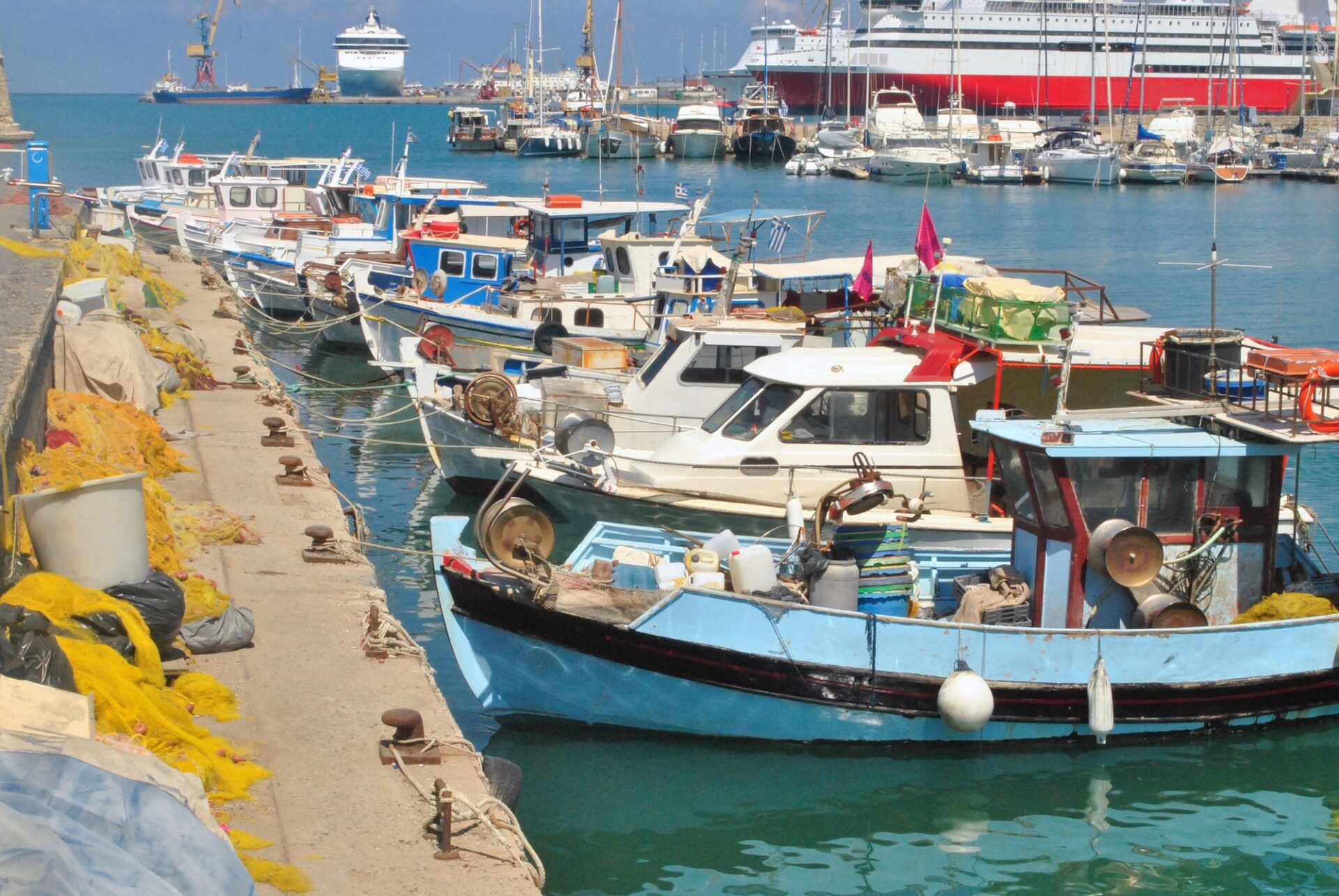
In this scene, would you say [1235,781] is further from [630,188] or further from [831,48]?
[831,48]

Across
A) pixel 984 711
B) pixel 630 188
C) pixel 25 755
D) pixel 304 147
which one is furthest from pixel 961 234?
pixel 304 147

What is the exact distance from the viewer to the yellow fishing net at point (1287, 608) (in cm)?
1038

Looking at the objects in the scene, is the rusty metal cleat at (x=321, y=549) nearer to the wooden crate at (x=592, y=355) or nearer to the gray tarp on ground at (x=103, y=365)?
the gray tarp on ground at (x=103, y=365)

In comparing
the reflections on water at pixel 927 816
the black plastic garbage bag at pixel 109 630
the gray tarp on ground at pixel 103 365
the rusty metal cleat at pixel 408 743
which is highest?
the gray tarp on ground at pixel 103 365

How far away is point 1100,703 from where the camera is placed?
989cm

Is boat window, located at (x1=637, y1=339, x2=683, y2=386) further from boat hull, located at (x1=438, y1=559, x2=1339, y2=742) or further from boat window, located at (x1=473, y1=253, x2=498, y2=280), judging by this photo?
boat window, located at (x1=473, y1=253, x2=498, y2=280)

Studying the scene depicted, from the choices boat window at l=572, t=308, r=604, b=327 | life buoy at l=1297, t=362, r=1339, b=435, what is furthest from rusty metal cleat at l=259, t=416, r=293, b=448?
life buoy at l=1297, t=362, r=1339, b=435

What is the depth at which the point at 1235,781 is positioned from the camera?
10328 mm

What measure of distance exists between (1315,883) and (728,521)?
5.91 metres

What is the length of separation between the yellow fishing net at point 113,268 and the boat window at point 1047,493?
42.7 feet

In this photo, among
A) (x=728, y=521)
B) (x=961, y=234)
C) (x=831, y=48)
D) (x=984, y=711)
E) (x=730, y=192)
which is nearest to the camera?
(x=984, y=711)

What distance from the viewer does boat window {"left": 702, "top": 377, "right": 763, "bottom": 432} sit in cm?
1355

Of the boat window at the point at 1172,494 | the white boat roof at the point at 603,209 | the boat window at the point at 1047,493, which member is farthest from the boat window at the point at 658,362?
the white boat roof at the point at 603,209

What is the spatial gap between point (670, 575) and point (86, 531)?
4025 mm
